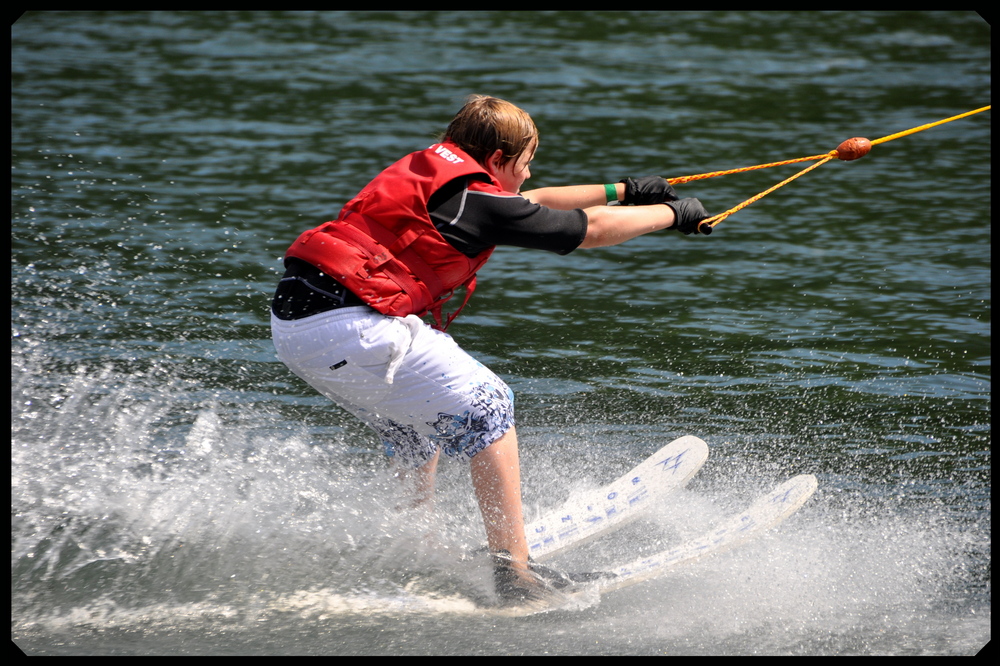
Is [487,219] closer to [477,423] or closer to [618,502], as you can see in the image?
[477,423]

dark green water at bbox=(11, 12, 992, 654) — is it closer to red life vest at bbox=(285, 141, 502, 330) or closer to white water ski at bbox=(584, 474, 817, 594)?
Answer: white water ski at bbox=(584, 474, 817, 594)

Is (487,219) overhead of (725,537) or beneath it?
overhead

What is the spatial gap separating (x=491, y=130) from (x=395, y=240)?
1.68 ft

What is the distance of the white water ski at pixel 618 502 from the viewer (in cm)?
461

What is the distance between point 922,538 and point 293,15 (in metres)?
18.8

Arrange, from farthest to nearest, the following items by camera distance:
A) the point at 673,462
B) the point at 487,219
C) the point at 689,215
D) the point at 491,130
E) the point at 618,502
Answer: the point at 673,462, the point at 618,502, the point at 689,215, the point at 491,130, the point at 487,219

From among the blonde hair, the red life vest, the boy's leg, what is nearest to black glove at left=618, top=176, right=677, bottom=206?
the blonde hair

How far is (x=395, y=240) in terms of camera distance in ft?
12.5

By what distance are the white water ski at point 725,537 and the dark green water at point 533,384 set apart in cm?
6

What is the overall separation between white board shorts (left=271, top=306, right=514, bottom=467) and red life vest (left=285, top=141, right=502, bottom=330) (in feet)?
0.34

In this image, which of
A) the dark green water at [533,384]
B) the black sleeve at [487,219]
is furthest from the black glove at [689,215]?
the dark green water at [533,384]

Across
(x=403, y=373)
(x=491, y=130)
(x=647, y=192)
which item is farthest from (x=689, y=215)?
(x=403, y=373)

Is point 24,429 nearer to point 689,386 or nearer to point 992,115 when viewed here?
point 689,386

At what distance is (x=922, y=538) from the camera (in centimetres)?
451
